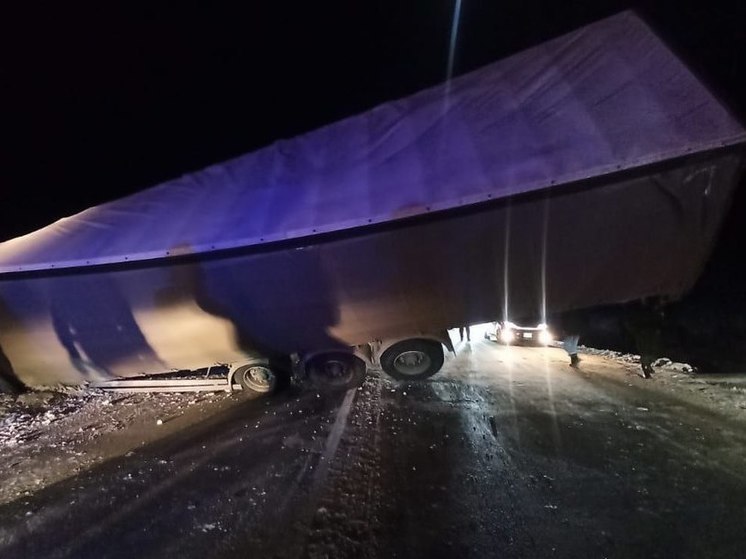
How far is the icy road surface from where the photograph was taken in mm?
2795

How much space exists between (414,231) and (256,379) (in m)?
3.05

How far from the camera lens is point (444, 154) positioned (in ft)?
13.3

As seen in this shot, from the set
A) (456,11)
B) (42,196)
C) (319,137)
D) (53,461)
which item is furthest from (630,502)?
(42,196)

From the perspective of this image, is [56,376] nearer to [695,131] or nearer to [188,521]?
[188,521]

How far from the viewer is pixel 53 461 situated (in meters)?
4.09

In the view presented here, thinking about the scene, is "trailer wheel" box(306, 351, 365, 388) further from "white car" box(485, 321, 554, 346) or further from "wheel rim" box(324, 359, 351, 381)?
"white car" box(485, 321, 554, 346)

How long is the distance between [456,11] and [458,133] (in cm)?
362

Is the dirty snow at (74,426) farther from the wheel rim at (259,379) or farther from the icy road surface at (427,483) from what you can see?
the wheel rim at (259,379)

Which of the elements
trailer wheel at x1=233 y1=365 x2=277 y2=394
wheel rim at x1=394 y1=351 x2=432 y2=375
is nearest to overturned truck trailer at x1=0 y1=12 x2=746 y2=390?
wheel rim at x1=394 y1=351 x2=432 y2=375

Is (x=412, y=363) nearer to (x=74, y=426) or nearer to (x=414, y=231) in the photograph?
(x=414, y=231)

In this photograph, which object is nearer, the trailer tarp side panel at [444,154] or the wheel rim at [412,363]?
the trailer tarp side panel at [444,154]

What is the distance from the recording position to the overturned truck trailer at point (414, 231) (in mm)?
3506

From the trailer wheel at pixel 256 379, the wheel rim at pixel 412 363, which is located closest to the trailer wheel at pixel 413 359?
the wheel rim at pixel 412 363

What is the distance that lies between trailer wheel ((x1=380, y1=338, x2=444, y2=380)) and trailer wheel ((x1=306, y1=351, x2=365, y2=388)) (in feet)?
1.18
